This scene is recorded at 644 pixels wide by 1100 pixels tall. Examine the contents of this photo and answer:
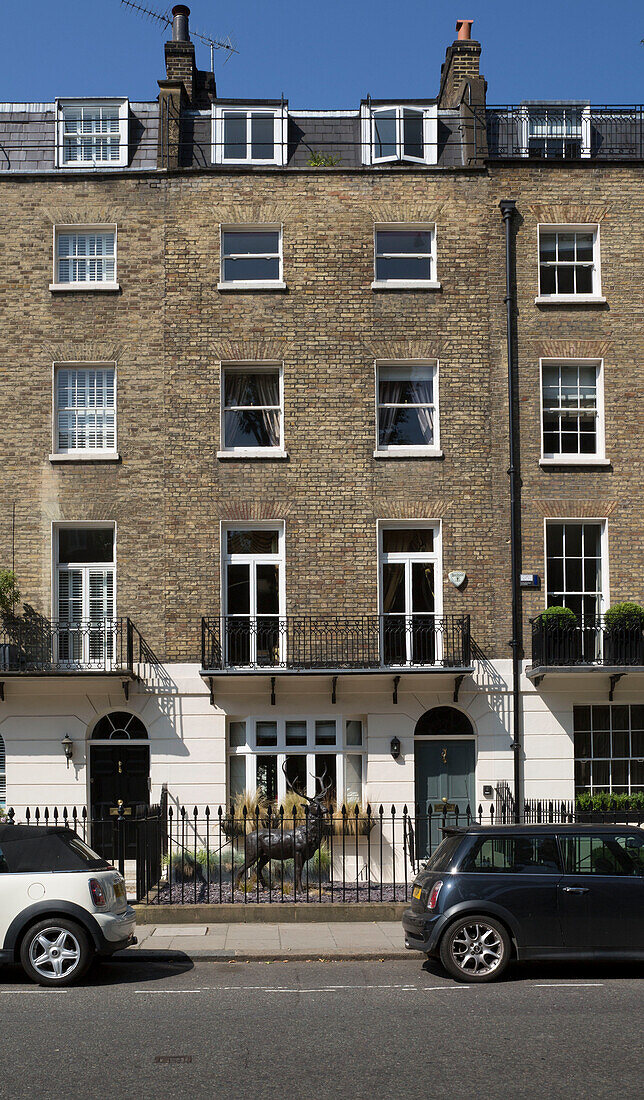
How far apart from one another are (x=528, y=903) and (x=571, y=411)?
12.3 m

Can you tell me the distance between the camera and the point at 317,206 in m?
22.0

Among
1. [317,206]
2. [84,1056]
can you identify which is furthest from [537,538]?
[84,1056]

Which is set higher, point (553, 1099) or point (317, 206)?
point (317, 206)

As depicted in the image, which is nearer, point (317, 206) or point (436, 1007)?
point (436, 1007)

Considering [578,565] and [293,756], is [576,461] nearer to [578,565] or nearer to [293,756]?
[578,565]

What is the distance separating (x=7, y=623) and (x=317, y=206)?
9.71 meters

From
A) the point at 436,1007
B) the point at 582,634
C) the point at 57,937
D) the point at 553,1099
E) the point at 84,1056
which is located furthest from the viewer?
the point at 582,634

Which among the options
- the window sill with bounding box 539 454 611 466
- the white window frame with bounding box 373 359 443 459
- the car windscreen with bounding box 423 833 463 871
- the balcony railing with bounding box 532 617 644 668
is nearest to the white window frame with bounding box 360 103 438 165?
the white window frame with bounding box 373 359 443 459

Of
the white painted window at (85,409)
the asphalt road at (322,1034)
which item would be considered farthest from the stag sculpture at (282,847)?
the white painted window at (85,409)

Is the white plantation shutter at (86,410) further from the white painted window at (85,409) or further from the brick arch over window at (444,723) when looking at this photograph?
the brick arch over window at (444,723)

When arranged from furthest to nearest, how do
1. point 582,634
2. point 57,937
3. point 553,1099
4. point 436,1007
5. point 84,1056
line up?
point 582,634, point 57,937, point 436,1007, point 84,1056, point 553,1099

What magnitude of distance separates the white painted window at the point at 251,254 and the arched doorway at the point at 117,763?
8.55 metres

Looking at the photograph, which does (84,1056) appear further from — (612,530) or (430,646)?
(612,530)

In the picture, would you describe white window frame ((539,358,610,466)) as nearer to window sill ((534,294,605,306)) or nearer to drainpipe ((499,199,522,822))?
drainpipe ((499,199,522,822))
